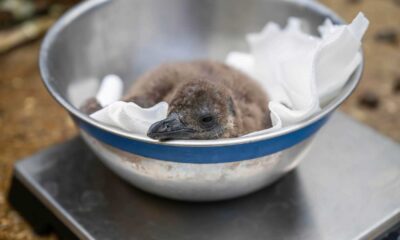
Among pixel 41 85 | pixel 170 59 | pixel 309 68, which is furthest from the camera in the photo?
pixel 41 85

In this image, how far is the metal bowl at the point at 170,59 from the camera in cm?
110

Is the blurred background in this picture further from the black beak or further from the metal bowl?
the black beak

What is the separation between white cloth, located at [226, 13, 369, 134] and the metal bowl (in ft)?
0.12

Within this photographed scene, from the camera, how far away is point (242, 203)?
1309mm

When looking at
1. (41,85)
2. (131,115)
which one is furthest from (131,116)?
(41,85)

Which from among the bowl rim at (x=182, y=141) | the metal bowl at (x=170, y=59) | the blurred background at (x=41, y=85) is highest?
the bowl rim at (x=182, y=141)

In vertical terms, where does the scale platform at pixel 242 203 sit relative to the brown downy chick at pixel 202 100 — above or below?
below

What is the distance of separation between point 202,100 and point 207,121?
4 cm

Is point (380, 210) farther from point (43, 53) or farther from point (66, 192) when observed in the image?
point (43, 53)

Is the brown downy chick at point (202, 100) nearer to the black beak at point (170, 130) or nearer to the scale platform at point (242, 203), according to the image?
the black beak at point (170, 130)

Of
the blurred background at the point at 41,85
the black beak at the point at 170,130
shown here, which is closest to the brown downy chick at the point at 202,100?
the black beak at the point at 170,130

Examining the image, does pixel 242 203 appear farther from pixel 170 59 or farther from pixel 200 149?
pixel 170 59

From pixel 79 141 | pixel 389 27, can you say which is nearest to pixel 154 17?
pixel 79 141

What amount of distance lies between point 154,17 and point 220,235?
704mm
